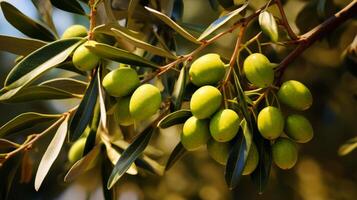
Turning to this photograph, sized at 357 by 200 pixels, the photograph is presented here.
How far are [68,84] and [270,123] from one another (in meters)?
0.42

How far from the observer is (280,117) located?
33.2 inches

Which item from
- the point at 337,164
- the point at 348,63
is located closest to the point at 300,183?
the point at 337,164

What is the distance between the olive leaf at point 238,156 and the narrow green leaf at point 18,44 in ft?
1.38

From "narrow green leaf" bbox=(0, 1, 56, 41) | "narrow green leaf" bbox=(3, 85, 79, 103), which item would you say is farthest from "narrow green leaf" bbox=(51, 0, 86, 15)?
"narrow green leaf" bbox=(3, 85, 79, 103)

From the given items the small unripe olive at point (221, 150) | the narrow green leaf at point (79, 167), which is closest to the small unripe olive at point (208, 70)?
the small unripe olive at point (221, 150)

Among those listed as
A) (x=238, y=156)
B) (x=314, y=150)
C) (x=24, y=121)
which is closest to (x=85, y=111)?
(x=24, y=121)

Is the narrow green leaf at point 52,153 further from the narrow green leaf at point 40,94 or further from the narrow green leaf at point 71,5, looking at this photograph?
the narrow green leaf at point 71,5

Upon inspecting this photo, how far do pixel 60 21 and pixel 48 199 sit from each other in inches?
26.6

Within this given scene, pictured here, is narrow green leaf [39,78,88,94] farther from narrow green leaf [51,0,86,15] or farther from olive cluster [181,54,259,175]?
olive cluster [181,54,259,175]

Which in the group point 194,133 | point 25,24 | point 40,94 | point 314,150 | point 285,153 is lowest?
point 314,150

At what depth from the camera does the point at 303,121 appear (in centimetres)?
86

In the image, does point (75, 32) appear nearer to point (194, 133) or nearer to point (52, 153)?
point (52, 153)

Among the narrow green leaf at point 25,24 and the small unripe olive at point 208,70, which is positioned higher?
the narrow green leaf at point 25,24

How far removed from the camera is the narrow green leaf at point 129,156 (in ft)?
2.80
